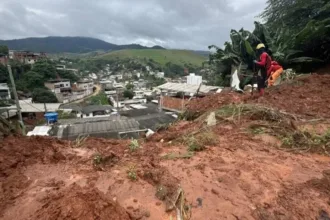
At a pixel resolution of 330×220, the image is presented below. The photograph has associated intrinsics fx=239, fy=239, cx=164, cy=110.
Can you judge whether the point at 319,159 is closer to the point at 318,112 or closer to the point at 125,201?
the point at 318,112

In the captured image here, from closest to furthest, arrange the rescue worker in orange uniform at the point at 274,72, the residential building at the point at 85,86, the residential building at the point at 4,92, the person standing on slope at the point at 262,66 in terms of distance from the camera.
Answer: the person standing on slope at the point at 262,66
the rescue worker in orange uniform at the point at 274,72
the residential building at the point at 4,92
the residential building at the point at 85,86

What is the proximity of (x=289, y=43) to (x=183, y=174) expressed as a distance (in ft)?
37.7

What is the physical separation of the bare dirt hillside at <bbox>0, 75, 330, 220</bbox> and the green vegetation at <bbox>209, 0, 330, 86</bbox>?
784 cm

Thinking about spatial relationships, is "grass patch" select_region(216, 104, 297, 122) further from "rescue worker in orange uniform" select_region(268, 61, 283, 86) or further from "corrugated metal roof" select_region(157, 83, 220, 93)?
"corrugated metal roof" select_region(157, 83, 220, 93)

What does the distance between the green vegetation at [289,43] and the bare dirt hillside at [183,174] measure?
784cm

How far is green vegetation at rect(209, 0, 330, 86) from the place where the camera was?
1149 cm

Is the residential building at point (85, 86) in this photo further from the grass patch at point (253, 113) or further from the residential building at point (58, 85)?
the grass patch at point (253, 113)

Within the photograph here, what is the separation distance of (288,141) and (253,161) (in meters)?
0.96

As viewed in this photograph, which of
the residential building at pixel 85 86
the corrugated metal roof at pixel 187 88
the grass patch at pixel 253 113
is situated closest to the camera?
the grass patch at pixel 253 113

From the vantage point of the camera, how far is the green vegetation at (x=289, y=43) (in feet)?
37.7

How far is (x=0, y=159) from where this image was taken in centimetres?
300

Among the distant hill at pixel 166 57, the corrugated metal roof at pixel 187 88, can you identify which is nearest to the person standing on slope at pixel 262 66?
the corrugated metal roof at pixel 187 88

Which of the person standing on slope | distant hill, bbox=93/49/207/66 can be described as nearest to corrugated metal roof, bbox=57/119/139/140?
the person standing on slope

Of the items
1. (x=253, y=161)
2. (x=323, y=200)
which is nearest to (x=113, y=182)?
(x=253, y=161)
